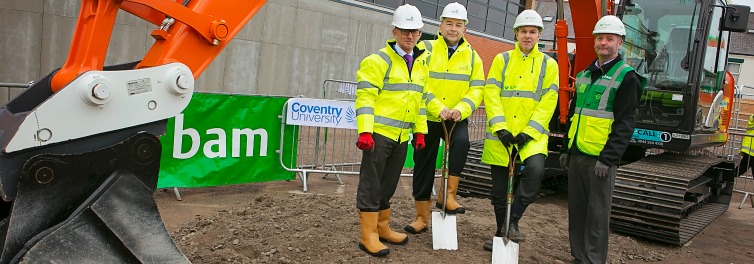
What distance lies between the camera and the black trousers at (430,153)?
568cm

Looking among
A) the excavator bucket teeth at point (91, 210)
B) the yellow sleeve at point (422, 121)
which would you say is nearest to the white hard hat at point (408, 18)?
the yellow sleeve at point (422, 121)

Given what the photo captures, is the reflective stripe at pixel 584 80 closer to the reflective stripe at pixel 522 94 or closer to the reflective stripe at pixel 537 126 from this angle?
the reflective stripe at pixel 522 94

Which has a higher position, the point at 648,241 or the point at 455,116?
the point at 455,116

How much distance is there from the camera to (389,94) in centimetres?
496

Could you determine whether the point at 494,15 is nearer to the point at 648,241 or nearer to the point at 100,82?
the point at 648,241

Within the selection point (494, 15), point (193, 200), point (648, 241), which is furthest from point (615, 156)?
point (494, 15)

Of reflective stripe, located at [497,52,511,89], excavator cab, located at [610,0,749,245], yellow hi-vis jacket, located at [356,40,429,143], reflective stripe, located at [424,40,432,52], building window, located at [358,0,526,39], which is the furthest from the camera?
building window, located at [358,0,526,39]

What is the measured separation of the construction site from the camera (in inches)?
113

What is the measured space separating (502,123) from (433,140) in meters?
0.69

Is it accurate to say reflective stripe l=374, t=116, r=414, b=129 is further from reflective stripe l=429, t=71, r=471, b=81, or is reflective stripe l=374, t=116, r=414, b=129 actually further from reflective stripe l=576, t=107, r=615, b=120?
reflective stripe l=576, t=107, r=615, b=120

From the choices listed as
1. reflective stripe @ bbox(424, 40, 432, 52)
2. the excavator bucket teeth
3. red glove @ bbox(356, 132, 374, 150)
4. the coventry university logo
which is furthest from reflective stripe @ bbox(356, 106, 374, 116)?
the coventry university logo

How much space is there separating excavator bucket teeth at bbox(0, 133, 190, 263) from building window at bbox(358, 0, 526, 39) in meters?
17.1

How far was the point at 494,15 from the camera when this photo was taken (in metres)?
24.4

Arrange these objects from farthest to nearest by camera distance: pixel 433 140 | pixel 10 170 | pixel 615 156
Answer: pixel 433 140
pixel 615 156
pixel 10 170
